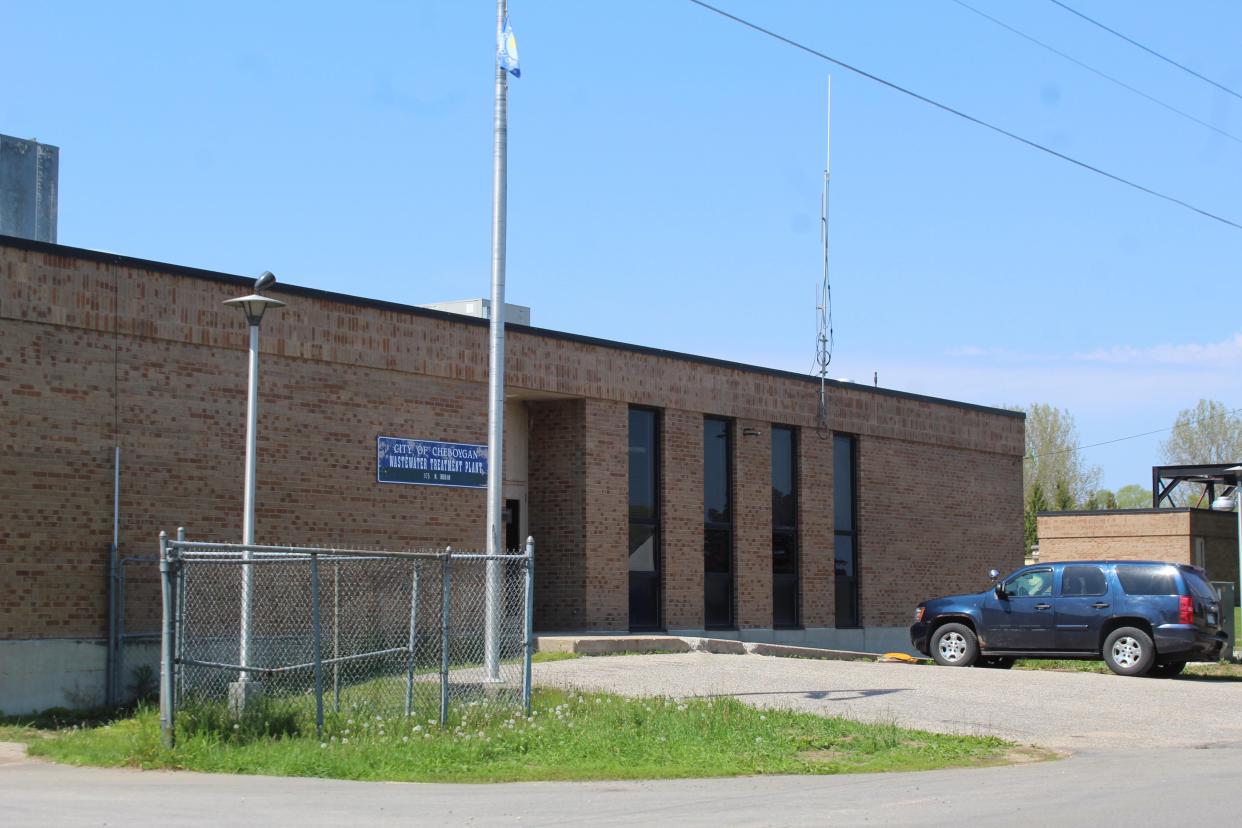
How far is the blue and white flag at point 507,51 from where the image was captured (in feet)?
59.7

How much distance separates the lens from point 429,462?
74.4 feet

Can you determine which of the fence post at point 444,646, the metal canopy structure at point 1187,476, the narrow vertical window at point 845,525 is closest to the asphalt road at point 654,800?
the fence post at point 444,646

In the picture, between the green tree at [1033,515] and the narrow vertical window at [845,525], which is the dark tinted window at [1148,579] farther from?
the green tree at [1033,515]

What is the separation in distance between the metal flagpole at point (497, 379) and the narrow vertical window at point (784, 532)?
12.4 metres

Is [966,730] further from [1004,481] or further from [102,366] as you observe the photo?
[1004,481]

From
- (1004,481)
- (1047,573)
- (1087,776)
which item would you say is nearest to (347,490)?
(1047,573)

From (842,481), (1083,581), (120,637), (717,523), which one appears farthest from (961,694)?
(842,481)

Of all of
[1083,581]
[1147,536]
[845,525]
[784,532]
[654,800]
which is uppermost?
[845,525]

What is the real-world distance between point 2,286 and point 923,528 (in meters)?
21.2

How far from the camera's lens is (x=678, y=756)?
12773 mm

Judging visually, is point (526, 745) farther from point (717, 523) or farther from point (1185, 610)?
point (717, 523)

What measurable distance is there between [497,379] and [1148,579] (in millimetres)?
10744

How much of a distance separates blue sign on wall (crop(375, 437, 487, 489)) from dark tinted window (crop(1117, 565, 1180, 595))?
9966 millimetres

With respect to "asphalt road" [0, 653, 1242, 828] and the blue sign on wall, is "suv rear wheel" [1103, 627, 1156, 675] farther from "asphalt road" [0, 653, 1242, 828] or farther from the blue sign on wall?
the blue sign on wall
